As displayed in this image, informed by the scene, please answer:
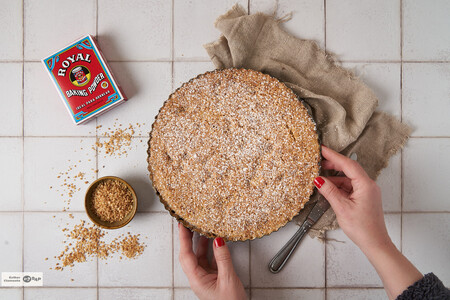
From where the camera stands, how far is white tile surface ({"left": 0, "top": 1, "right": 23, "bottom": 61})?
4.31ft

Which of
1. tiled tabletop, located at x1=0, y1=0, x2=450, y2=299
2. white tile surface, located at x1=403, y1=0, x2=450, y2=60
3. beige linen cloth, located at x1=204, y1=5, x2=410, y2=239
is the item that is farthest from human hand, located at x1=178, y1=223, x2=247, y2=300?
white tile surface, located at x1=403, y1=0, x2=450, y2=60

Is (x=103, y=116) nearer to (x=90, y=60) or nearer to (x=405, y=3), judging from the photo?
(x=90, y=60)

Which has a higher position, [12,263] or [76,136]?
[76,136]

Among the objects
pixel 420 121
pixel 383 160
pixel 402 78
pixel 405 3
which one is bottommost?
pixel 383 160

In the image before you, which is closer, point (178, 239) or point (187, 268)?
point (187, 268)

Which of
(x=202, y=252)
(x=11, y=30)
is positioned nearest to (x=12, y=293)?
(x=202, y=252)

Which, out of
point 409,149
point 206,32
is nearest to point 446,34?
point 409,149

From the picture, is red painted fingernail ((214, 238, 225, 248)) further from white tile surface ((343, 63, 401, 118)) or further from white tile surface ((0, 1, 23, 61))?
white tile surface ((0, 1, 23, 61))

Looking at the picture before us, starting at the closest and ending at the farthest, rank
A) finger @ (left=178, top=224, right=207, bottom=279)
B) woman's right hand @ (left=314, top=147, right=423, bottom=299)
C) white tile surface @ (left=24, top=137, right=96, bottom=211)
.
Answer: woman's right hand @ (left=314, top=147, right=423, bottom=299), finger @ (left=178, top=224, right=207, bottom=279), white tile surface @ (left=24, top=137, right=96, bottom=211)

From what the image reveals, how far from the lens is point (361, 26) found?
1.30m

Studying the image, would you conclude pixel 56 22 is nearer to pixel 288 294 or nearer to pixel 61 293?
pixel 61 293

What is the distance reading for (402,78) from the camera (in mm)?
1308

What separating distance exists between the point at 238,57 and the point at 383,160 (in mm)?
728

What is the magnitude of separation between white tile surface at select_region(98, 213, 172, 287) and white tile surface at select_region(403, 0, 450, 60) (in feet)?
4.13
